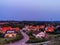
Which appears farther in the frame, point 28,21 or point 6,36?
point 28,21

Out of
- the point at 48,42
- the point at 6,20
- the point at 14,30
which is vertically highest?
the point at 6,20

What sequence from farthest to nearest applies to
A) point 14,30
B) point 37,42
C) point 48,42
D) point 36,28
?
point 36,28
point 14,30
point 48,42
point 37,42

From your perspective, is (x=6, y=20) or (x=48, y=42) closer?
(x=48, y=42)

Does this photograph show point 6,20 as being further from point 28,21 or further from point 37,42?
point 37,42

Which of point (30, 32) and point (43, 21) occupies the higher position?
point (43, 21)

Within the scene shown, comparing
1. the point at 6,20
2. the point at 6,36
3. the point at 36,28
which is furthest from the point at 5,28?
the point at 36,28

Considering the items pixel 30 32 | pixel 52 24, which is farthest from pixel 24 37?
pixel 52 24

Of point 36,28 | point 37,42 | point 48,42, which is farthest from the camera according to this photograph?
point 36,28

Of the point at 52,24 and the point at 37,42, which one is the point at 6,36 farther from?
the point at 52,24

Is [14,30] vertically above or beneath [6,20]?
beneath
